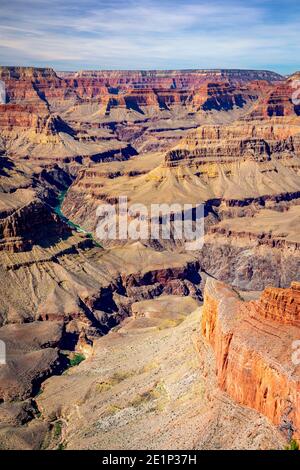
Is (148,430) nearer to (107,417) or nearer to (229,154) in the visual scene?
(107,417)

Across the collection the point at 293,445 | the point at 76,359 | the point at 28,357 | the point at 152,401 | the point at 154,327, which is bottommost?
the point at 76,359

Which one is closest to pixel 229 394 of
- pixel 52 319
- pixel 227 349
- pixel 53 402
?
pixel 227 349

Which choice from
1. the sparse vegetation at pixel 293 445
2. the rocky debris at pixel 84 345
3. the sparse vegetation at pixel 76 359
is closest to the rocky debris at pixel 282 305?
the sparse vegetation at pixel 293 445

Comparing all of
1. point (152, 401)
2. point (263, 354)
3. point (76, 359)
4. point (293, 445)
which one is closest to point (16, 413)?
point (152, 401)

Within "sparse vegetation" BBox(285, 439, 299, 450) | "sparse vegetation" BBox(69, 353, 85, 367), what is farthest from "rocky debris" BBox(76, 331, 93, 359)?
"sparse vegetation" BBox(285, 439, 299, 450)

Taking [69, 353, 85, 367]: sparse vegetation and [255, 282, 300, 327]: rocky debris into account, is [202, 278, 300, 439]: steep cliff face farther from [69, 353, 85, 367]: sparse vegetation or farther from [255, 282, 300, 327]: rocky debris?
[69, 353, 85, 367]: sparse vegetation

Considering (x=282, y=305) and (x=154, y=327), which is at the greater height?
(x=282, y=305)

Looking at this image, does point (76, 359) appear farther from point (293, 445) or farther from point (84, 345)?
point (293, 445)

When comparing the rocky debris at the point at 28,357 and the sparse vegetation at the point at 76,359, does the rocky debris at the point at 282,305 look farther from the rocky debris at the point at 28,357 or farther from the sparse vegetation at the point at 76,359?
the sparse vegetation at the point at 76,359
